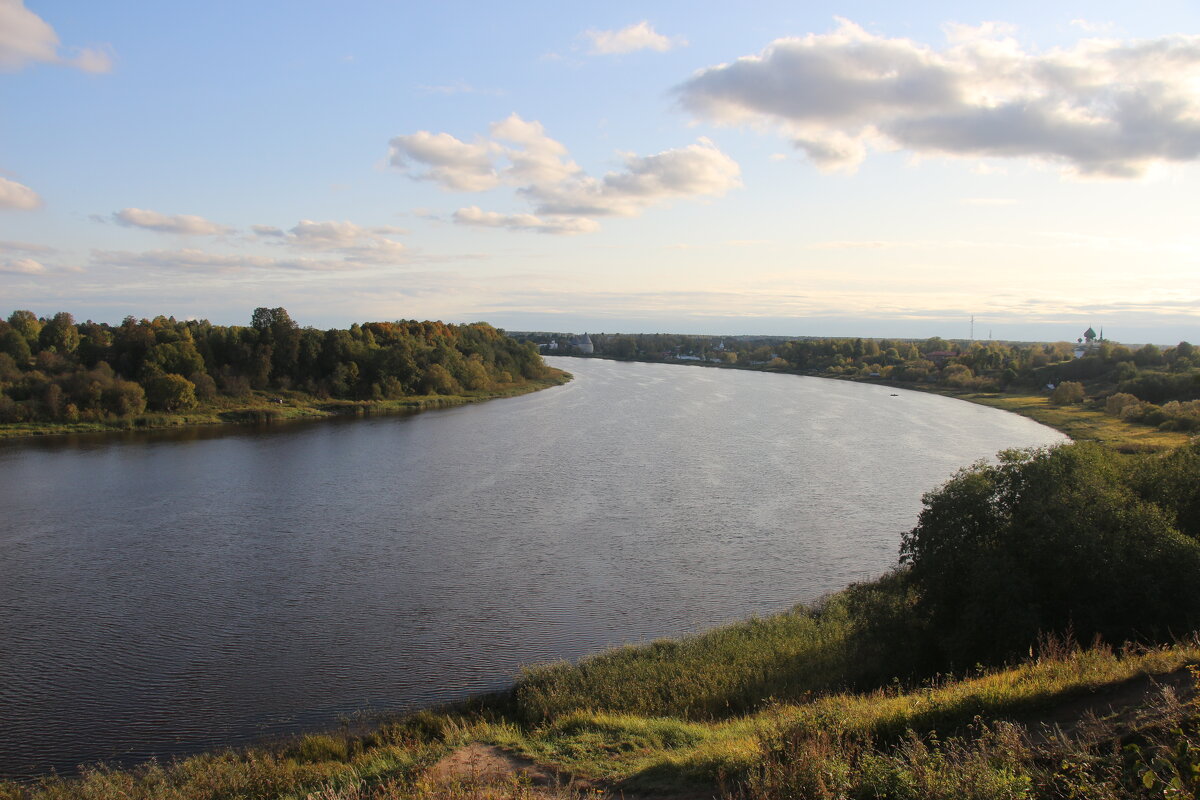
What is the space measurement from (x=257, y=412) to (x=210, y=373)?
6.13 metres

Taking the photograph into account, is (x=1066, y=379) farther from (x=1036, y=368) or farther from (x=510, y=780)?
(x=510, y=780)

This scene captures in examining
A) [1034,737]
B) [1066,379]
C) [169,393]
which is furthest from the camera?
[1066,379]

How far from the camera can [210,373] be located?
47375 mm

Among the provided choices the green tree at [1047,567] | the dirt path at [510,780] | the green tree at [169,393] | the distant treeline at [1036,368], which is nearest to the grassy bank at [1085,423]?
the distant treeline at [1036,368]

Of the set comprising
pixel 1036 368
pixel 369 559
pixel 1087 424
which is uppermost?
pixel 1036 368

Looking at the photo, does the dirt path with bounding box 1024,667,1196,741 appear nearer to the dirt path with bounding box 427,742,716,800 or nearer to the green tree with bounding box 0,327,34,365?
the dirt path with bounding box 427,742,716,800

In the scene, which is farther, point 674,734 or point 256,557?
point 256,557

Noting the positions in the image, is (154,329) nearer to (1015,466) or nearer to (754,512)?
(754,512)

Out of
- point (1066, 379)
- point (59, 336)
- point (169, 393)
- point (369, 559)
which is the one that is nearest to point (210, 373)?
point (169, 393)

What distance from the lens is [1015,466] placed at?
11.7 meters

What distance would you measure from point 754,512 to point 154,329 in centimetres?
4172

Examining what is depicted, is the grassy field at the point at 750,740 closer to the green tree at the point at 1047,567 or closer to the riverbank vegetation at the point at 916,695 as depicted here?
the riverbank vegetation at the point at 916,695

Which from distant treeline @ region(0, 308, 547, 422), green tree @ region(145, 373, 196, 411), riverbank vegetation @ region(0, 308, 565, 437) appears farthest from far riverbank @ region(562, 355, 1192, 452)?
green tree @ region(145, 373, 196, 411)

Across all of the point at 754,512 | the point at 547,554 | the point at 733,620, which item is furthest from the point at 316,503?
the point at 733,620
